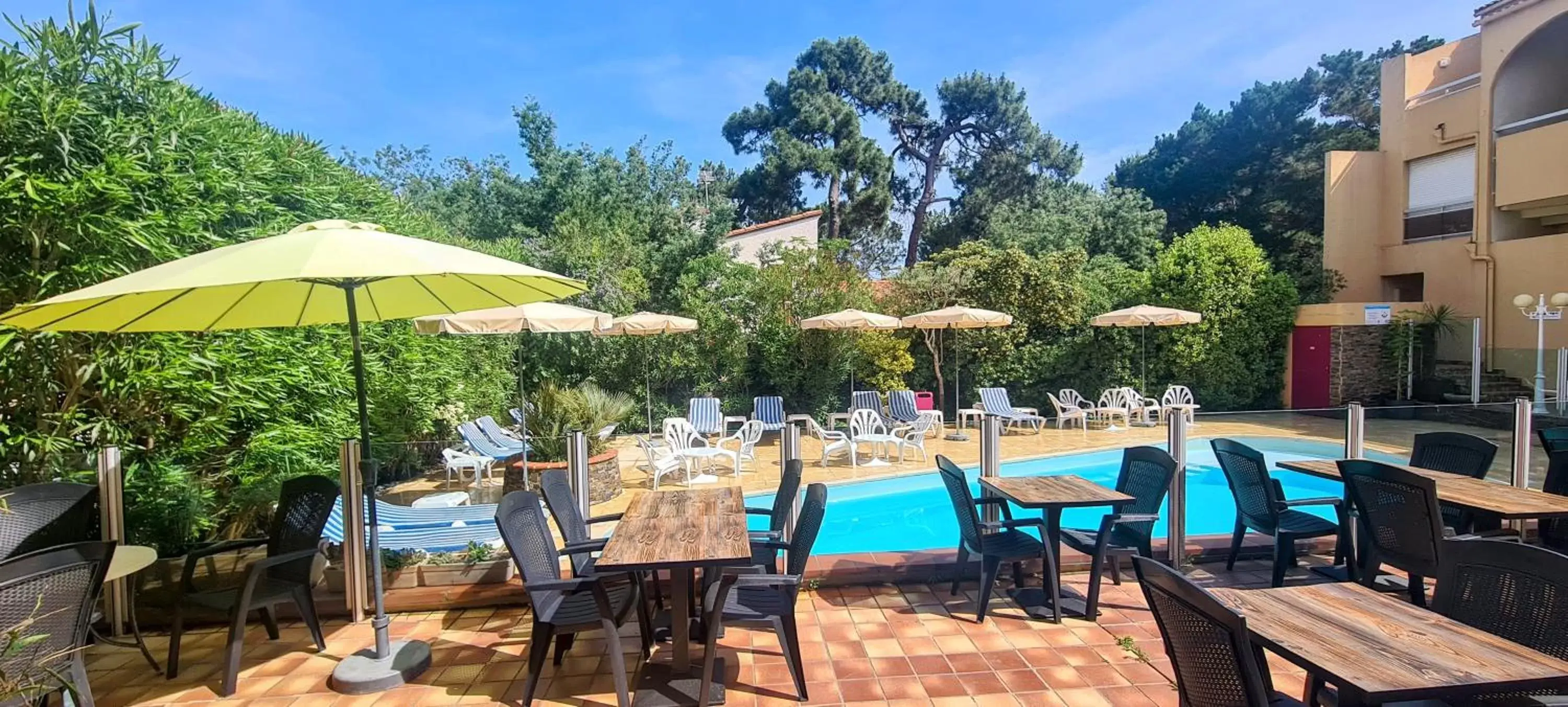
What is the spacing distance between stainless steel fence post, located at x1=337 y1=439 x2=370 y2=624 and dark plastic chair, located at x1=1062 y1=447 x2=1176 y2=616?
3.99 metres

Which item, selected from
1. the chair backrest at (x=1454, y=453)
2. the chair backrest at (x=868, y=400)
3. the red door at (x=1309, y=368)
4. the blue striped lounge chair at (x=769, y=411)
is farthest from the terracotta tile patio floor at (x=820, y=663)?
the red door at (x=1309, y=368)

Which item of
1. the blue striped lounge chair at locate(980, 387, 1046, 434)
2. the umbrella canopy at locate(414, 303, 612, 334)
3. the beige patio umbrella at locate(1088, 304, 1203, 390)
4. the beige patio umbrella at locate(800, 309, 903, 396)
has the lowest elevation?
the blue striped lounge chair at locate(980, 387, 1046, 434)

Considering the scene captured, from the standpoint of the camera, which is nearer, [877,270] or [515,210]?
[515,210]

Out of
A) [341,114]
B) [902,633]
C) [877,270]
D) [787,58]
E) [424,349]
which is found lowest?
[902,633]

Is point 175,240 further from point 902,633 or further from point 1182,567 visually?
point 1182,567

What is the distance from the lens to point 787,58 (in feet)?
71.8

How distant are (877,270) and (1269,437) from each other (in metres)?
16.7

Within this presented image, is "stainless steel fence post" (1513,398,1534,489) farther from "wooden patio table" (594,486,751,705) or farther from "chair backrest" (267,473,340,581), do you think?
"chair backrest" (267,473,340,581)

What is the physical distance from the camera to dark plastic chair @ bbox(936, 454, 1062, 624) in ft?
12.1

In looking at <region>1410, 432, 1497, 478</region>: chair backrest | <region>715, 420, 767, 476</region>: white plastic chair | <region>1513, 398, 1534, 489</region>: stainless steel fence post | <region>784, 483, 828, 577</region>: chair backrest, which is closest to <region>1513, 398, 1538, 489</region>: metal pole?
<region>1513, 398, 1534, 489</region>: stainless steel fence post

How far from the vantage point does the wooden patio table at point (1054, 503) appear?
3664 millimetres

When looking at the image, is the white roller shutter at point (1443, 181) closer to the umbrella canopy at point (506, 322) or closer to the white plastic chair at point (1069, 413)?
the white plastic chair at point (1069, 413)

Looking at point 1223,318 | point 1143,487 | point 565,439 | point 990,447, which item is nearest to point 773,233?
point 1223,318

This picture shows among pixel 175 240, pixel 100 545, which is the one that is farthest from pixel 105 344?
pixel 100 545
